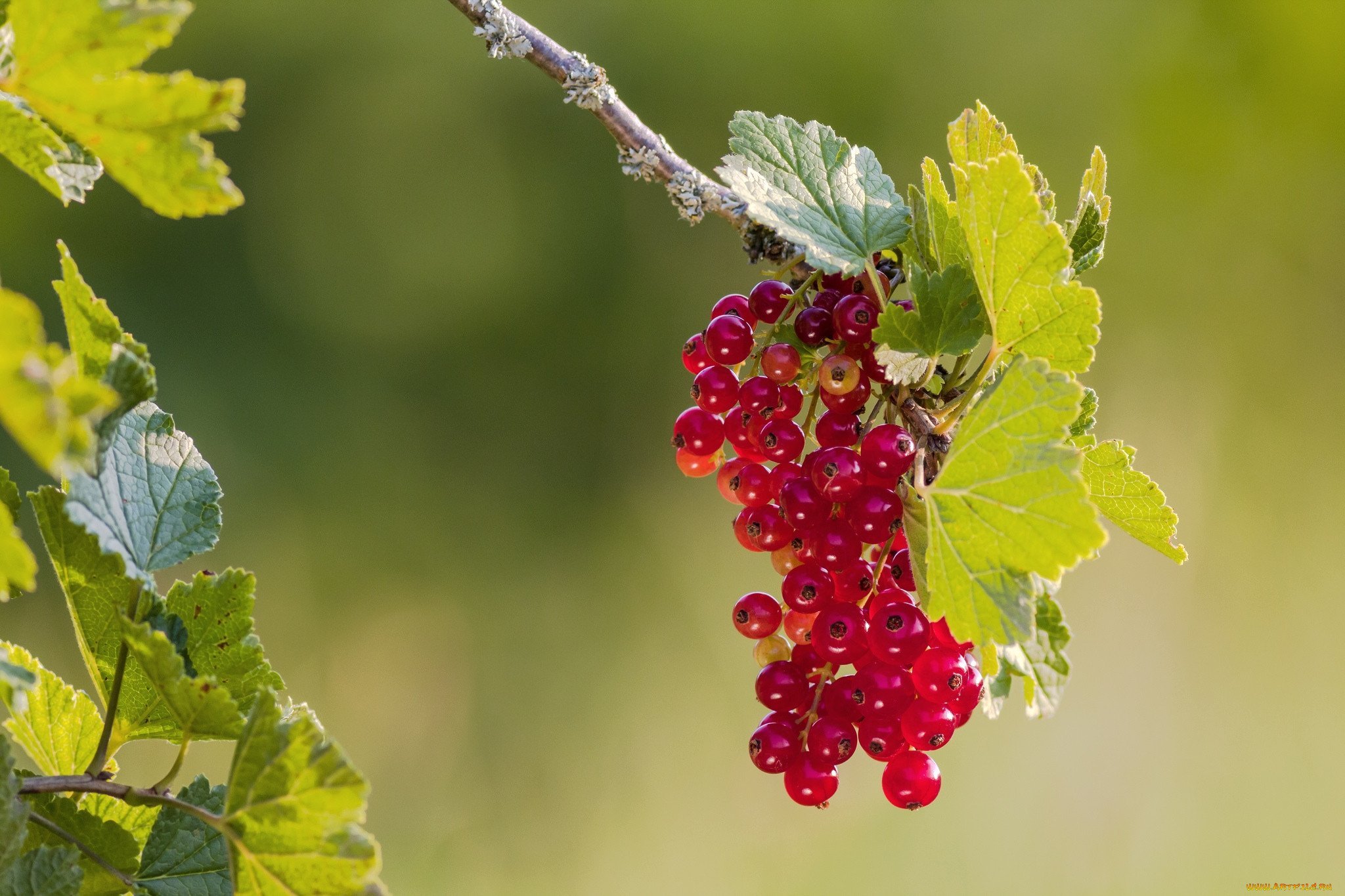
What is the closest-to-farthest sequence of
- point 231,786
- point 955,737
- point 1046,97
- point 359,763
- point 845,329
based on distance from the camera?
1. point 231,786
2. point 845,329
3. point 359,763
4. point 955,737
5. point 1046,97

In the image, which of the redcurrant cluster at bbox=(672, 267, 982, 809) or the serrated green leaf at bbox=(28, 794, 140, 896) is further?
the redcurrant cluster at bbox=(672, 267, 982, 809)

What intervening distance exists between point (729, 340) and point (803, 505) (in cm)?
8

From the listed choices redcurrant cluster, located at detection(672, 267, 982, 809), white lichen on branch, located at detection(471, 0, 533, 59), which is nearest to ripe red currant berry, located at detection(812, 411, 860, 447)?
redcurrant cluster, located at detection(672, 267, 982, 809)

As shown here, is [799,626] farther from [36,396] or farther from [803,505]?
[36,396]

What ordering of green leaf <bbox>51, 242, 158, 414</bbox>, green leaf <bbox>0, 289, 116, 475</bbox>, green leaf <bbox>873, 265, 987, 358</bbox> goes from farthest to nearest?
green leaf <bbox>873, 265, 987, 358</bbox>
green leaf <bbox>51, 242, 158, 414</bbox>
green leaf <bbox>0, 289, 116, 475</bbox>

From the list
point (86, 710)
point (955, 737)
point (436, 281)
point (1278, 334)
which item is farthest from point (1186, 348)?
point (86, 710)

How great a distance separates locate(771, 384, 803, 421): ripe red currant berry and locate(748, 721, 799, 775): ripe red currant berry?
0.42ft

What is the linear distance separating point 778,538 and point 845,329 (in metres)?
0.09

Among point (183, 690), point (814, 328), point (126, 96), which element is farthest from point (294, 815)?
point (814, 328)

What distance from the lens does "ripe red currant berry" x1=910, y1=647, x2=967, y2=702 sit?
14.8 inches

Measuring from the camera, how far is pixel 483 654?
1594 mm

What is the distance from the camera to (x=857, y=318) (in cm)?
39

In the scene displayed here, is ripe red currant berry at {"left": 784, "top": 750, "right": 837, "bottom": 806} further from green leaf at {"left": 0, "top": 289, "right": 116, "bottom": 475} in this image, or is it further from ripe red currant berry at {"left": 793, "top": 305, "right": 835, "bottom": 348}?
green leaf at {"left": 0, "top": 289, "right": 116, "bottom": 475}

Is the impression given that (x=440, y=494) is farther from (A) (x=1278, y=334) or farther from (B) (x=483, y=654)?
(A) (x=1278, y=334)
